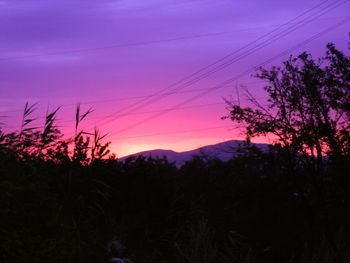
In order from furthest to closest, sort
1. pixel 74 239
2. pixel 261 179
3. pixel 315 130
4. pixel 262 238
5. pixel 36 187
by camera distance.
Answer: pixel 315 130, pixel 261 179, pixel 262 238, pixel 74 239, pixel 36 187

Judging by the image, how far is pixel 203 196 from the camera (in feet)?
49.4

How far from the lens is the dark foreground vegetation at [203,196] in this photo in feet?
21.5

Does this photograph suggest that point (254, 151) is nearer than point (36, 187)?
No

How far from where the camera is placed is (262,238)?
16859mm

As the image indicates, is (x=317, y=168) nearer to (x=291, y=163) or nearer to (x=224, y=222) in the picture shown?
(x=291, y=163)

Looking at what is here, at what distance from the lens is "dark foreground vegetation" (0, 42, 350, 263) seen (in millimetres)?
6551

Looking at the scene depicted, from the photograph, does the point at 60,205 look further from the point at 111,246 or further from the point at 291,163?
the point at 291,163

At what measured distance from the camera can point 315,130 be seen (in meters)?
26.2

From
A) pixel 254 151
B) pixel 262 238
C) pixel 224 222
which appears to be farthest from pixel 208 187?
pixel 254 151

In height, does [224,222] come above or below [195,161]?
below

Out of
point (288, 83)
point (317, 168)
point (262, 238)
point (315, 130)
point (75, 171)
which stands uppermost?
point (288, 83)

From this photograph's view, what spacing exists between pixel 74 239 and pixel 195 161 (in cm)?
2088

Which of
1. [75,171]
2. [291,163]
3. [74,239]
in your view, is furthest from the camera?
[291,163]

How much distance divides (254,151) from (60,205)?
58.9 feet
